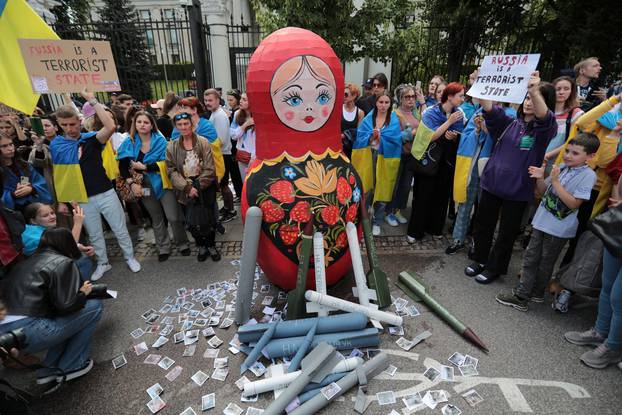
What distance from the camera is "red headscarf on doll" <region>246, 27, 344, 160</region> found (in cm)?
310

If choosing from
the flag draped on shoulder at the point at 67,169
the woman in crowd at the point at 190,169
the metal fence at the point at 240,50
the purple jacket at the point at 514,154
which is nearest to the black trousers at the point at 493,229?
the purple jacket at the point at 514,154

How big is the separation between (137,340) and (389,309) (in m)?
2.48

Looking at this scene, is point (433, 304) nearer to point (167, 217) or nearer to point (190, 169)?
point (190, 169)

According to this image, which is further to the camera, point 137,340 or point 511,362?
point 137,340

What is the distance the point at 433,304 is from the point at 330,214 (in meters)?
1.46

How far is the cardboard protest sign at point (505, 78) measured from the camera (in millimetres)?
3146

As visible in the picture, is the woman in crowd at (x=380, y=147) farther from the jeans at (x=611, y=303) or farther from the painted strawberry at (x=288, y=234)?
the jeans at (x=611, y=303)

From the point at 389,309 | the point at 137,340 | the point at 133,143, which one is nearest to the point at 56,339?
the point at 137,340

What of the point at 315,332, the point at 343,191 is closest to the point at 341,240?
the point at 343,191

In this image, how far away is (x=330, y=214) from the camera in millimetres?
3293

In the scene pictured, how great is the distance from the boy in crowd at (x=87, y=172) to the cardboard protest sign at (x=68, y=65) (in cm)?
21

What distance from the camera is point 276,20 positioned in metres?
9.87

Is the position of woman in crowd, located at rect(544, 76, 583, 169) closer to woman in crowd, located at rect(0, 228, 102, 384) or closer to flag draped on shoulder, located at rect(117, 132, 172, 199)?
flag draped on shoulder, located at rect(117, 132, 172, 199)

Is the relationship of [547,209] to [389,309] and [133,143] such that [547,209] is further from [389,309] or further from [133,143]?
[133,143]
